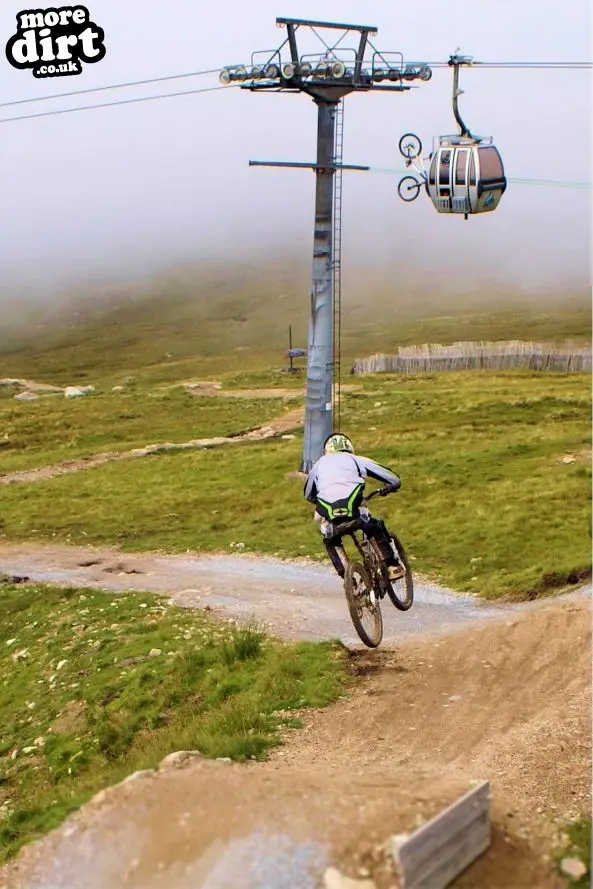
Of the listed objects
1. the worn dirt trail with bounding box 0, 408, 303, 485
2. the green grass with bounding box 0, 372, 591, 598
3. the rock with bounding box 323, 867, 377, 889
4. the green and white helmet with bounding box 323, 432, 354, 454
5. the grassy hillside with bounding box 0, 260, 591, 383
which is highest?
the green and white helmet with bounding box 323, 432, 354, 454

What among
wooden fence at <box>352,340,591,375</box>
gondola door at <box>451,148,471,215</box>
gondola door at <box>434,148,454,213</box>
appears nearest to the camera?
gondola door at <box>451,148,471,215</box>

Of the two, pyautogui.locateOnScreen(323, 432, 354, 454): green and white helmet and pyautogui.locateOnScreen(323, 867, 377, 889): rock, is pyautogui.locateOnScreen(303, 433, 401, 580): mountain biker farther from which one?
pyautogui.locateOnScreen(323, 867, 377, 889): rock

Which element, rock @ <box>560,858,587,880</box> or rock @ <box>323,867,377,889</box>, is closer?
rock @ <box>323,867,377,889</box>

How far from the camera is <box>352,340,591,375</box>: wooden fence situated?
81.1 metres

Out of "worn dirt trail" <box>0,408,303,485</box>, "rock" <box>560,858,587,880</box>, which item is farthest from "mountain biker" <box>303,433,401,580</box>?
"worn dirt trail" <box>0,408,303,485</box>

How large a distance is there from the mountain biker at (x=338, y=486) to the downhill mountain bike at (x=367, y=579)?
108 millimetres

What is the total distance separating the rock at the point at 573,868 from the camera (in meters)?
7.99

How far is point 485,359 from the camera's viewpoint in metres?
85.3

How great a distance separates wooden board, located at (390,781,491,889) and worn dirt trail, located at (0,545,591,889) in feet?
0.50

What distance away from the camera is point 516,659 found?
46.3ft

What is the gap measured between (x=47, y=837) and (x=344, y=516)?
6.11 m

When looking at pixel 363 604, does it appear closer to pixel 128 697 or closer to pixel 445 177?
pixel 128 697

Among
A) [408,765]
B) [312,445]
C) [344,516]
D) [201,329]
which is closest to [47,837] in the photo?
[408,765]

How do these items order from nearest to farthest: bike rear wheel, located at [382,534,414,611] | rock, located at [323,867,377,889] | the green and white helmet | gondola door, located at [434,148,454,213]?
1. rock, located at [323,867,377,889]
2. the green and white helmet
3. bike rear wheel, located at [382,534,414,611]
4. gondola door, located at [434,148,454,213]
